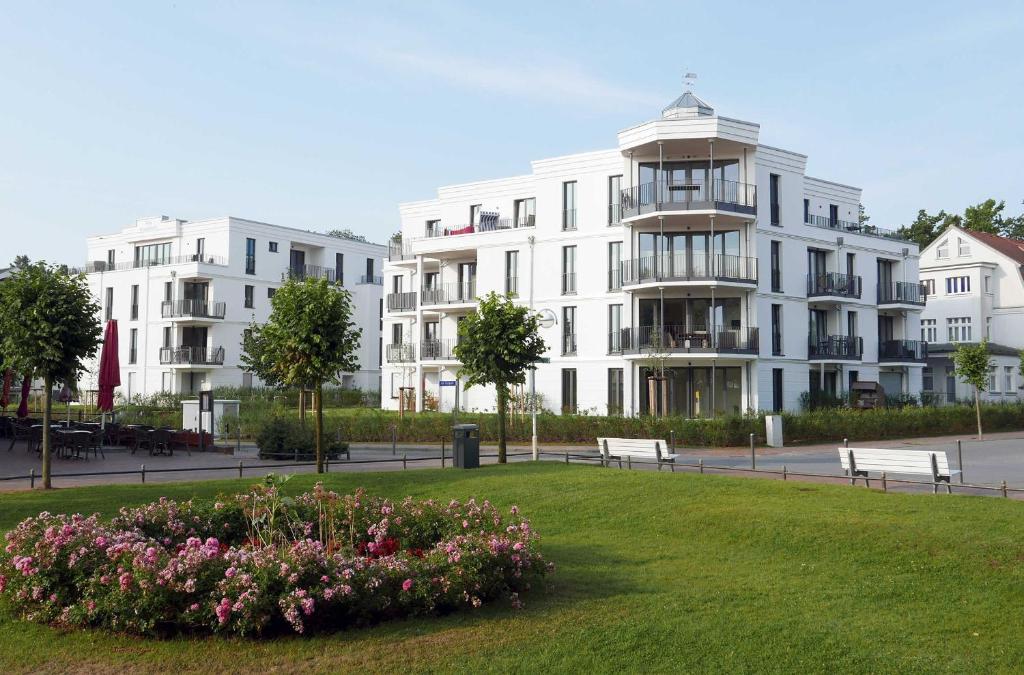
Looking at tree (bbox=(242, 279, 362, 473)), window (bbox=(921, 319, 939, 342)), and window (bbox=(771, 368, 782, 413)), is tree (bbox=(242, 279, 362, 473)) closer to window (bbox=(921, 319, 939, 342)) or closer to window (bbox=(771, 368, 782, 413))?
window (bbox=(771, 368, 782, 413))

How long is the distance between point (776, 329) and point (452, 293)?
53.5 ft

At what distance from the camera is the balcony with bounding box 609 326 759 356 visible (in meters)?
37.4

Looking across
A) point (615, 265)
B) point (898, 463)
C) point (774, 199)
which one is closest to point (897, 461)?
point (898, 463)

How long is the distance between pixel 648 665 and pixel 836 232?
4107 centimetres

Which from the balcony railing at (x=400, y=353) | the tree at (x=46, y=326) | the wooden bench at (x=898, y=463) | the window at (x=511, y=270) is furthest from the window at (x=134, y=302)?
the wooden bench at (x=898, y=463)

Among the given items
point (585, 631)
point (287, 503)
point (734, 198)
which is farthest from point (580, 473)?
point (734, 198)

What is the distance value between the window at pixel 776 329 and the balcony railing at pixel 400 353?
18409 mm

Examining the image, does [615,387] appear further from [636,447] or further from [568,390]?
[636,447]

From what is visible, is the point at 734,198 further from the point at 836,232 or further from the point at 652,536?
the point at 652,536

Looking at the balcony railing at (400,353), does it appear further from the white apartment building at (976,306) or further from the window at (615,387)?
the white apartment building at (976,306)

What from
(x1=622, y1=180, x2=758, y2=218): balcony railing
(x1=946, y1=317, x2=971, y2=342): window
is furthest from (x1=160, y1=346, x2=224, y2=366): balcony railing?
(x1=946, y1=317, x2=971, y2=342): window

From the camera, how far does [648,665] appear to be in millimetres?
6949

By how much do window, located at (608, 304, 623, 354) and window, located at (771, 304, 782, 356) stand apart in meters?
6.82

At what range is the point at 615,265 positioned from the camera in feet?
134
